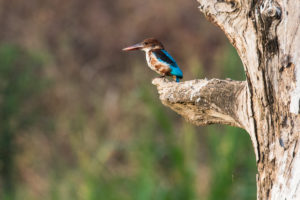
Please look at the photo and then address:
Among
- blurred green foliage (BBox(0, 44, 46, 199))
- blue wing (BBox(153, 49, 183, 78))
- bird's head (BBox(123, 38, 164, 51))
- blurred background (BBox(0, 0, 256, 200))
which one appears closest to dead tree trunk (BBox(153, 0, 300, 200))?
blue wing (BBox(153, 49, 183, 78))

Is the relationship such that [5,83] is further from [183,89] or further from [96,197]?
[183,89]

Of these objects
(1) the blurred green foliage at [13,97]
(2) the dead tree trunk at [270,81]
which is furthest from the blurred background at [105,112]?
(2) the dead tree trunk at [270,81]

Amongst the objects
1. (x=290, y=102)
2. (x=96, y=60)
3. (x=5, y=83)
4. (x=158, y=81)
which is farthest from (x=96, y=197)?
(x=96, y=60)

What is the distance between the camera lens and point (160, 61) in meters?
3.15

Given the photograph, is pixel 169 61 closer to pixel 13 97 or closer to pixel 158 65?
pixel 158 65

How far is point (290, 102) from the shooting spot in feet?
7.58

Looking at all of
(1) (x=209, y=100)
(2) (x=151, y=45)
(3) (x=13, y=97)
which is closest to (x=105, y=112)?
(3) (x=13, y=97)

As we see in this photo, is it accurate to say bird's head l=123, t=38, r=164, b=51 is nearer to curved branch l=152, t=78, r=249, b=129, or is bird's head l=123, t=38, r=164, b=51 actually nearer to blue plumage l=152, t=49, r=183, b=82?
blue plumage l=152, t=49, r=183, b=82

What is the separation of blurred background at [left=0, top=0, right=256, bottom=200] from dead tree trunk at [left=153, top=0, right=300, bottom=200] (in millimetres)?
1092

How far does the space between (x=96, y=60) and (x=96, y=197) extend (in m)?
8.46

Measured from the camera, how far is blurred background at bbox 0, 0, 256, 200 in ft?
16.9

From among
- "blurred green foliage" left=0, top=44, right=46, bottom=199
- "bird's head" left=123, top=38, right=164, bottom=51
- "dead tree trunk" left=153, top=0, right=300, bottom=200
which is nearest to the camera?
"dead tree trunk" left=153, top=0, right=300, bottom=200

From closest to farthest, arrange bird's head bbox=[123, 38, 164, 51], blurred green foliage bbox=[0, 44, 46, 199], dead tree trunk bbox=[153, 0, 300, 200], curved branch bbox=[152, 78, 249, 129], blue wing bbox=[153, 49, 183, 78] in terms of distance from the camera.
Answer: dead tree trunk bbox=[153, 0, 300, 200] < curved branch bbox=[152, 78, 249, 129] < blue wing bbox=[153, 49, 183, 78] < bird's head bbox=[123, 38, 164, 51] < blurred green foliage bbox=[0, 44, 46, 199]

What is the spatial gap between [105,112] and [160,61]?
726cm
